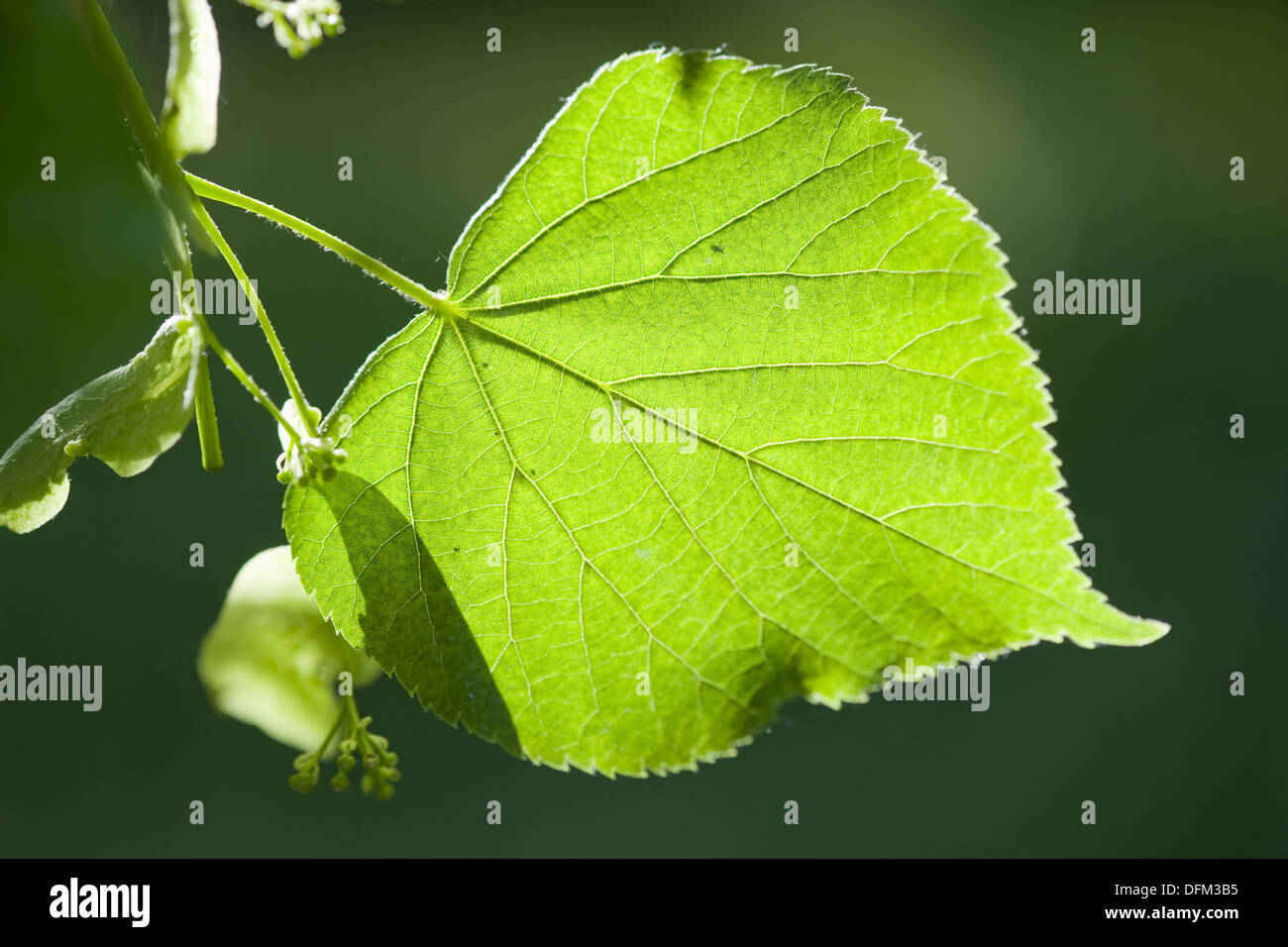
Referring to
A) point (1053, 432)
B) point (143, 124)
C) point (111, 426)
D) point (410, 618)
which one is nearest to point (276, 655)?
point (410, 618)

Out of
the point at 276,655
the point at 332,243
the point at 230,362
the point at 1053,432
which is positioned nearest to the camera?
the point at 230,362

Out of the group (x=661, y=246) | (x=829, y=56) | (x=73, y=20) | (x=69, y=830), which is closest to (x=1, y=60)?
(x=73, y=20)

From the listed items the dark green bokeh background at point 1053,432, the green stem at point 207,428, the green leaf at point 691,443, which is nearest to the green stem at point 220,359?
the green stem at point 207,428

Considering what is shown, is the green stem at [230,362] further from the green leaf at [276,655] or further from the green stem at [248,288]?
the green leaf at [276,655]

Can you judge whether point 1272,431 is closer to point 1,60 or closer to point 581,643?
point 581,643

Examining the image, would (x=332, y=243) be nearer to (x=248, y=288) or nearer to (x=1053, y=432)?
(x=248, y=288)

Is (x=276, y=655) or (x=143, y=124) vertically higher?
(x=143, y=124)

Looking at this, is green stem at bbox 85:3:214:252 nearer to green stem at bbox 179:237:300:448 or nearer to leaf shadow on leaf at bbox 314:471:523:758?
green stem at bbox 179:237:300:448
